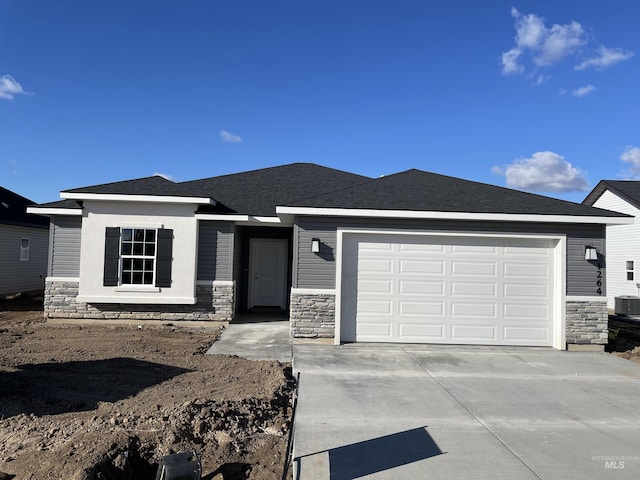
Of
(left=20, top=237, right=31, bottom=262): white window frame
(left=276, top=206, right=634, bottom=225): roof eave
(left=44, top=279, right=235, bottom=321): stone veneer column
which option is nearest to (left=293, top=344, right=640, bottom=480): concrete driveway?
(left=276, top=206, right=634, bottom=225): roof eave

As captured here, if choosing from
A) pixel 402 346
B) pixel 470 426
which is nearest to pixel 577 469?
pixel 470 426

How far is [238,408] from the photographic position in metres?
4.81

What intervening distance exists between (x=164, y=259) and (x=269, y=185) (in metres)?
4.31

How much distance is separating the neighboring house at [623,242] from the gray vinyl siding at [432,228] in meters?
8.66

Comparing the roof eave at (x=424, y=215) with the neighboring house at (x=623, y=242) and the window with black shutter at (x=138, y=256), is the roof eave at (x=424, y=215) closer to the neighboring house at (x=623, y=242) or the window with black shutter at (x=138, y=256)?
the window with black shutter at (x=138, y=256)

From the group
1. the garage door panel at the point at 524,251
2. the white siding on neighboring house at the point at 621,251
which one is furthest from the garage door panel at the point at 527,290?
the white siding on neighboring house at the point at 621,251

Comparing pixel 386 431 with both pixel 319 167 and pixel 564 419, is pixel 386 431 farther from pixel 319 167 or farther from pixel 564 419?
pixel 319 167

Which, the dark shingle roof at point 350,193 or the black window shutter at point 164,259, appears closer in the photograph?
the dark shingle roof at point 350,193

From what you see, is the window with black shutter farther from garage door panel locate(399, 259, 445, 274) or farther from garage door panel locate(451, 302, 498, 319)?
garage door panel locate(451, 302, 498, 319)

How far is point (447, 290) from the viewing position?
29.0ft

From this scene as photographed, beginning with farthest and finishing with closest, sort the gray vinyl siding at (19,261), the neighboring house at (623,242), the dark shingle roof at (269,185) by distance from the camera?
the neighboring house at (623,242) → the gray vinyl siding at (19,261) → the dark shingle roof at (269,185)

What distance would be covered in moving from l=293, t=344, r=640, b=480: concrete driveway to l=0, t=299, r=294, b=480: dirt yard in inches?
18.4

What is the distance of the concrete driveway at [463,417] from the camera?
3.77m

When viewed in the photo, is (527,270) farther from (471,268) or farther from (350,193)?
(350,193)
